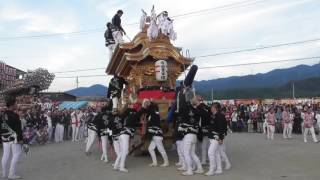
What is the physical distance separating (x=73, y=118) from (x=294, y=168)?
14723mm

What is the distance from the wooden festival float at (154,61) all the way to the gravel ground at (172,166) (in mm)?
1962


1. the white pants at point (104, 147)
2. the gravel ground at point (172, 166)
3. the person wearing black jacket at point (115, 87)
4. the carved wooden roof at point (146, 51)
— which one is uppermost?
the carved wooden roof at point (146, 51)

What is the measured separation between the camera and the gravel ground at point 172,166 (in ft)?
33.5

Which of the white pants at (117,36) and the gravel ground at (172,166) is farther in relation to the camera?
the white pants at (117,36)

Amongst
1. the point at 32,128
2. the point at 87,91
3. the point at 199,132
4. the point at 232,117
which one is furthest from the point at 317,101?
the point at 87,91

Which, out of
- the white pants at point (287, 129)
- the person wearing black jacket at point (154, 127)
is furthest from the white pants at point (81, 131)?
the person wearing black jacket at point (154, 127)

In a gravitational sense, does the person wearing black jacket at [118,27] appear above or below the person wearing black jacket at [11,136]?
above

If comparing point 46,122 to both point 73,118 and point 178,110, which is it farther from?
point 178,110

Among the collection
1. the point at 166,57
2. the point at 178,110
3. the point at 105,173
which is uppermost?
the point at 166,57

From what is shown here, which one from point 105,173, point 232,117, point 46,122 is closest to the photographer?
point 105,173

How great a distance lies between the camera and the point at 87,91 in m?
72.9

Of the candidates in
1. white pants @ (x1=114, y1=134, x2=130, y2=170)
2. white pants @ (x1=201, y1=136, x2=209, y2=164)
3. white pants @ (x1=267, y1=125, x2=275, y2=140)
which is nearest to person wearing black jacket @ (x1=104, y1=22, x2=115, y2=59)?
white pants @ (x1=114, y1=134, x2=130, y2=170)

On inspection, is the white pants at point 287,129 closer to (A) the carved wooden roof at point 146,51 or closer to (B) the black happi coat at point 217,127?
(A) the carved wooden roof at point 146,51

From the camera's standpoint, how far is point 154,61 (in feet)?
46.4
